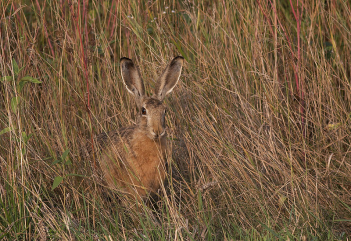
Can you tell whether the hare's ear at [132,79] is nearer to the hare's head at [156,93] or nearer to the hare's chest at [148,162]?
the hare's head at [156,93]

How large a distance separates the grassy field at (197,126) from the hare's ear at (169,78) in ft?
1.20

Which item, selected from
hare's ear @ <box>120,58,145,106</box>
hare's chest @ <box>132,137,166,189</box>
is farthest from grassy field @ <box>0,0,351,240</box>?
hare's ear @ <box>120,58,145,106</box>

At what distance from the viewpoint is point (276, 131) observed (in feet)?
14.5

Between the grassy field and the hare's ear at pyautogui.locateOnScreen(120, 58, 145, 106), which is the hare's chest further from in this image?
the hare's ear at pyautogui.locateOnScreen(120, 58, 145, 106)

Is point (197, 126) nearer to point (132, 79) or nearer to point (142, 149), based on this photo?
point (142, 149)

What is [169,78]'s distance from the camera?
4246 millimetres

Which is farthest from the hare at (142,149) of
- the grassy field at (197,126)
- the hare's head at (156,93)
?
the grassy field at (197,126)

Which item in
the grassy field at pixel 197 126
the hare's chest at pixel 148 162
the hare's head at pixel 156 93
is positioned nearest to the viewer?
the grassy field at pixel 197 126

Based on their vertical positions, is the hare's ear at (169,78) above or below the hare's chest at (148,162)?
above

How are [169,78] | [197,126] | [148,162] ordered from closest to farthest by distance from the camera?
[148,162]
[169,78]
[197,126]

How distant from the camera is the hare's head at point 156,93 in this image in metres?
3.99

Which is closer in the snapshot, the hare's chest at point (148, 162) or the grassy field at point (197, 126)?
the grassy field at point (197, 126)

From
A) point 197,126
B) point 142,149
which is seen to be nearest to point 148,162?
point 142,149

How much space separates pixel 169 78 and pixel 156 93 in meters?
0.17
